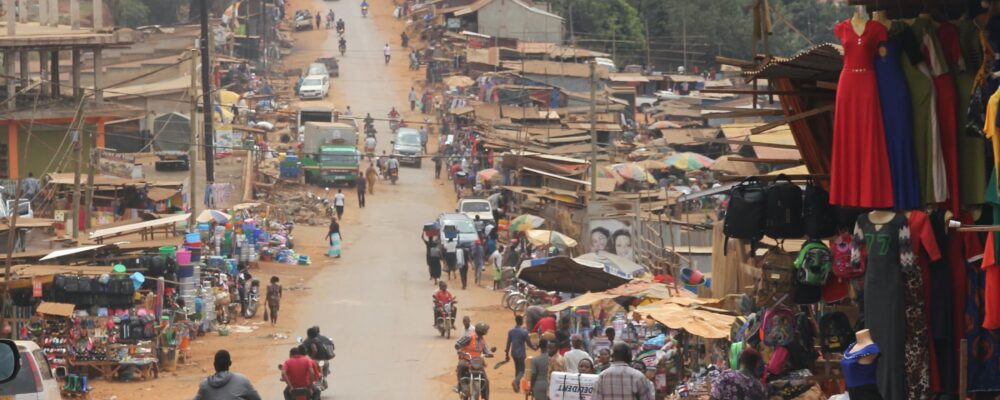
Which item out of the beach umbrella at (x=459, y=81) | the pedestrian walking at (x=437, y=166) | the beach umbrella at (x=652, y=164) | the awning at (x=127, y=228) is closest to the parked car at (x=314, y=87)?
the beach umbrella at (x=459, y=81)

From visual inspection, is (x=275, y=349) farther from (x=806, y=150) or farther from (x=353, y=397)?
(x=806, y=150)

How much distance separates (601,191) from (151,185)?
11895mm

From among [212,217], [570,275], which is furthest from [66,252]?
[212,217]

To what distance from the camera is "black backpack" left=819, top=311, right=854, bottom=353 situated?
13.0m

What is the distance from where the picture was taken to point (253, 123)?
62.8 metres

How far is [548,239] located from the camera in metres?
36.0

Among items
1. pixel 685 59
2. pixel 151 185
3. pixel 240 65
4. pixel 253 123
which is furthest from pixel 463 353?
pixel 685 59

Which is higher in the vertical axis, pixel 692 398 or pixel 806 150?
pixel 806 150

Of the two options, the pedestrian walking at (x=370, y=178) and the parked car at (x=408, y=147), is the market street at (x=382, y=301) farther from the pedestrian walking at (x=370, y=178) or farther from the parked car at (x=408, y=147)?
the parked car at (x=408, y=147)

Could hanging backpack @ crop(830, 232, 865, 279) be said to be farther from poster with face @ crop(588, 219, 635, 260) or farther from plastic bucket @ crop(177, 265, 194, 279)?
poster with face @ crop(588, 219, 635, 260)

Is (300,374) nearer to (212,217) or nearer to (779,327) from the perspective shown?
(779,327)

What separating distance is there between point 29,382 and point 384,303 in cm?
1965

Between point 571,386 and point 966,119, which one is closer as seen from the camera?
point 966,119

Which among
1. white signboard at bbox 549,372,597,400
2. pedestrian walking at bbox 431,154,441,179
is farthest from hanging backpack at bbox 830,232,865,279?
pedestrian walking at bbox 431,154,441,179
